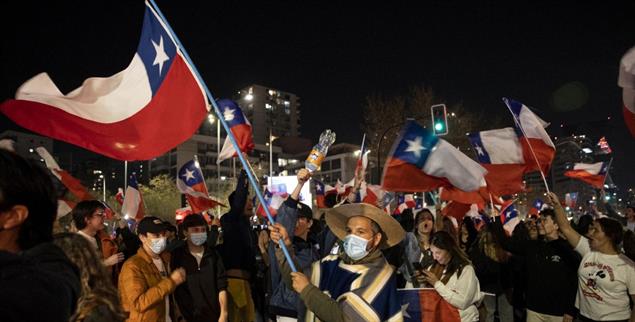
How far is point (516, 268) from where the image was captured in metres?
7.76

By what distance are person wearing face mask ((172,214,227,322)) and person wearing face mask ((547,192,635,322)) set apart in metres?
3.85

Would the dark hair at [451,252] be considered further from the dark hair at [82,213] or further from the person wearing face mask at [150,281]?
the dark hair at [82,213]

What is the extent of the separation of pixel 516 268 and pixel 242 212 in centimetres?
468

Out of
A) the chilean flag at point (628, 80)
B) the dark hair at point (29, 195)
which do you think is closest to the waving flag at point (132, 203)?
the chilean flag at point (628, 80)

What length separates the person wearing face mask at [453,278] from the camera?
4.49m

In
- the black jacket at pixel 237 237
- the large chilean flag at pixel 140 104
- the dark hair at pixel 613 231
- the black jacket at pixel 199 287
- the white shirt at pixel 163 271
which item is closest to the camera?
the large chilean flag at pixel 140 104

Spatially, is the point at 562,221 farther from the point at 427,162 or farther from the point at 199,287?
the point at 199,287

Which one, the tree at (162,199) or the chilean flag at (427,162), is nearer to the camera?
the chilean flag at (427,162)

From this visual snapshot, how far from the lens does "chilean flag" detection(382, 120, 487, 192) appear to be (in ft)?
20.6

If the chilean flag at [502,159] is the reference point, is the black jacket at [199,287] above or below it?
below

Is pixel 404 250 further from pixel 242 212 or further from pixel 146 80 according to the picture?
pixel 146 80

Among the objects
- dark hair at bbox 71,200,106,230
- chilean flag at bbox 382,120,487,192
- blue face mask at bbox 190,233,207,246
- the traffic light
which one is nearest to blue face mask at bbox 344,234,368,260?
Answer: blue face mask at bbox 190,233,207,246

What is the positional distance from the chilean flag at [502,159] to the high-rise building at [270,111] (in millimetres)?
119011

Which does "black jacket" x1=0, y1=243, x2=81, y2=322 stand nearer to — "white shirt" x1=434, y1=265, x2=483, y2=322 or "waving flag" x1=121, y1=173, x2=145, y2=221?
"white shirt" x1=434, y1=265, x2=483, y2=322
